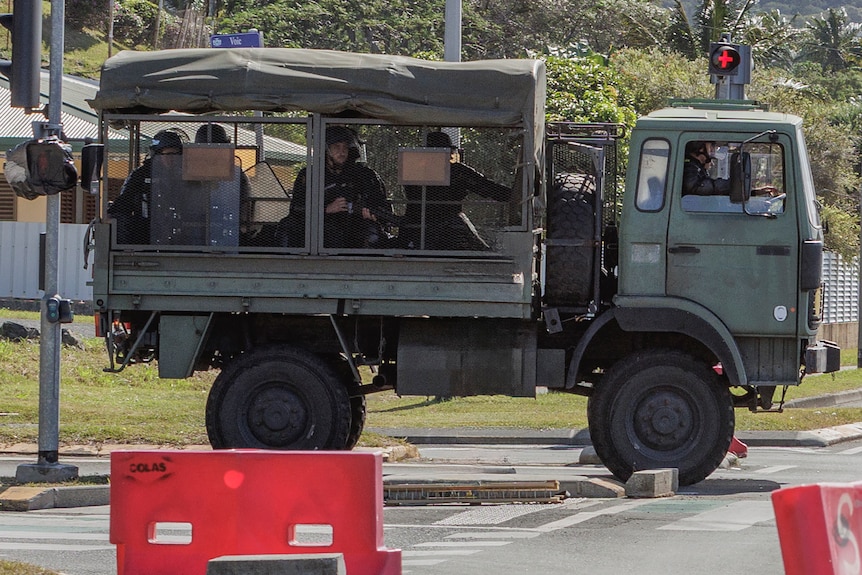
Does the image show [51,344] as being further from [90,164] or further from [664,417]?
[664,417]

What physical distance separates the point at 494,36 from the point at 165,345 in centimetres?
4016

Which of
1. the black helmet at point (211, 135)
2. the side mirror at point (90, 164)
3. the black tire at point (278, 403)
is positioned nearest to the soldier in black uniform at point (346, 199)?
the black helmet at point (211, 135)

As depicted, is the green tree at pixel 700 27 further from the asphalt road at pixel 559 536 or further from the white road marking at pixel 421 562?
the white road marking at pixel 421 562

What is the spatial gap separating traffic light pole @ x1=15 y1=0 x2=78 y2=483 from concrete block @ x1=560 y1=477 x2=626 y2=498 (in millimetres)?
3881

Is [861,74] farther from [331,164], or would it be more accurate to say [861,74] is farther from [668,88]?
[331,164]

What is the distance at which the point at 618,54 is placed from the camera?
4109 centimetres

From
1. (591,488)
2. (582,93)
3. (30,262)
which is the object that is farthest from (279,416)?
(30,262)

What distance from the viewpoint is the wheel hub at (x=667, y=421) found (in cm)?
1151

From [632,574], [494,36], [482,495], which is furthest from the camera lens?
[494,36]

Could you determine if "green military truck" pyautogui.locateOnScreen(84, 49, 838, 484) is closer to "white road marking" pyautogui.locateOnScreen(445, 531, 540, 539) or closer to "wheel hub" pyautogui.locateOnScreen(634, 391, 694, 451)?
"wheel hub" pyautogui.locateOnScreen(634, 391, 694, 451)

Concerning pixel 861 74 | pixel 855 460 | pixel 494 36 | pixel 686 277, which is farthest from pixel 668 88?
pixel 861 74

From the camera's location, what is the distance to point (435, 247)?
11359 millimetres

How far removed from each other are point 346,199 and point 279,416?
185 cm

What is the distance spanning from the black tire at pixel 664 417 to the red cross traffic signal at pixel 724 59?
3.86m
